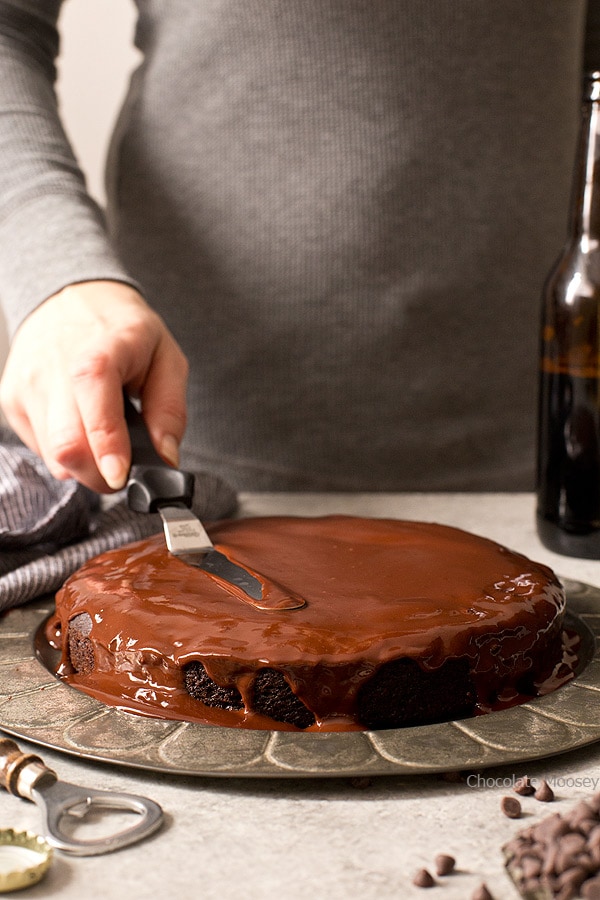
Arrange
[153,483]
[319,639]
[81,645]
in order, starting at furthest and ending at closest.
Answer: [153,483], [81,645], [319,639]

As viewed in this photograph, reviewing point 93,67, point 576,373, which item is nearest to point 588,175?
point 576,373

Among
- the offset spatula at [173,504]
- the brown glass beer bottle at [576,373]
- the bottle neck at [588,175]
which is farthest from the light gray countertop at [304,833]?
the bottle neck at [588,175]

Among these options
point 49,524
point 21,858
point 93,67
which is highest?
point 93,67

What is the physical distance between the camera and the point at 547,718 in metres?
0.84

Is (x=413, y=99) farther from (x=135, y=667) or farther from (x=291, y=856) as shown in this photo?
(x=291, y=856)

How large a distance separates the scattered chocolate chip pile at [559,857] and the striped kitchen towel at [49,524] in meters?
0.68

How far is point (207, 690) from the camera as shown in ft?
2.85

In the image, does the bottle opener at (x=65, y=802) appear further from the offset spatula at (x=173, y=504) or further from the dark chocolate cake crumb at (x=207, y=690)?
the offset spatula at (x=173, y=504)

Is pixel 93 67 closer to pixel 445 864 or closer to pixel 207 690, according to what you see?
pixel 207 690

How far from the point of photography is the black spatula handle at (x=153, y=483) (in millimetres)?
1216

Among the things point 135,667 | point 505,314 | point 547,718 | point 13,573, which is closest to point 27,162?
point 13,573

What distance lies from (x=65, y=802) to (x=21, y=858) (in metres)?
0.06

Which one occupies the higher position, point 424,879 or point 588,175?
point 588,175

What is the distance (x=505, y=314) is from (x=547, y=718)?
1.14 metres
